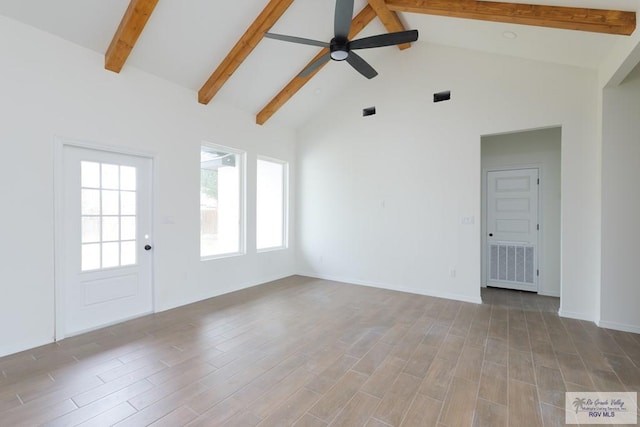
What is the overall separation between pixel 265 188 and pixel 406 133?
118 inches

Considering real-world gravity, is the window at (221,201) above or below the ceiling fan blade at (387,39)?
below

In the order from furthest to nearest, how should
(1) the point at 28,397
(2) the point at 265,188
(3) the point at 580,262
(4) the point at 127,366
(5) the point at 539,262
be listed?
(2) the point at 265,188 < (5) the point at 539,262 < (3) the point at 580,262 < (4) the point at 127,366 < (1) the point at 28,397

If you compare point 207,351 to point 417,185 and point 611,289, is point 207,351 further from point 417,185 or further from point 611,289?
point 611,289

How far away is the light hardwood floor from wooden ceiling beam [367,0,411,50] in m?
4.03

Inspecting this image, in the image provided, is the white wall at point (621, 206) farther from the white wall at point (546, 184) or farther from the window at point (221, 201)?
the window at point (221, 201)

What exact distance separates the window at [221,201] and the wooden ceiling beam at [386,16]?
3.05 metres

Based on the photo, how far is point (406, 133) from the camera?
5.01 meters

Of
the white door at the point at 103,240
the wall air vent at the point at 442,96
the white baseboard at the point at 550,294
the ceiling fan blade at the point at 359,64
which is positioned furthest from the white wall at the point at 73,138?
the white baseboard at the point at 550,294

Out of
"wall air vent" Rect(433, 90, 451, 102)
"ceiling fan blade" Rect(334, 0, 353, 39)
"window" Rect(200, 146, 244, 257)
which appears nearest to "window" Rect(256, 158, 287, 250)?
"window" Rect(200, 146, 244, 257)

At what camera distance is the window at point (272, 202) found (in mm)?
6027

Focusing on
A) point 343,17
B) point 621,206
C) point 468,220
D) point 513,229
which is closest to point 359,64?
point 343,17

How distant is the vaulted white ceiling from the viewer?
2938 mm

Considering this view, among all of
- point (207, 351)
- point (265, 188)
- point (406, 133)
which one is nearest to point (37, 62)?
point (207, 351)

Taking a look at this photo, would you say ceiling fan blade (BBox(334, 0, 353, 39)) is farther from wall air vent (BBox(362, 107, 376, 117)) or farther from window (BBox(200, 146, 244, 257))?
A: window (BBox(200, 146, 244, 257))
